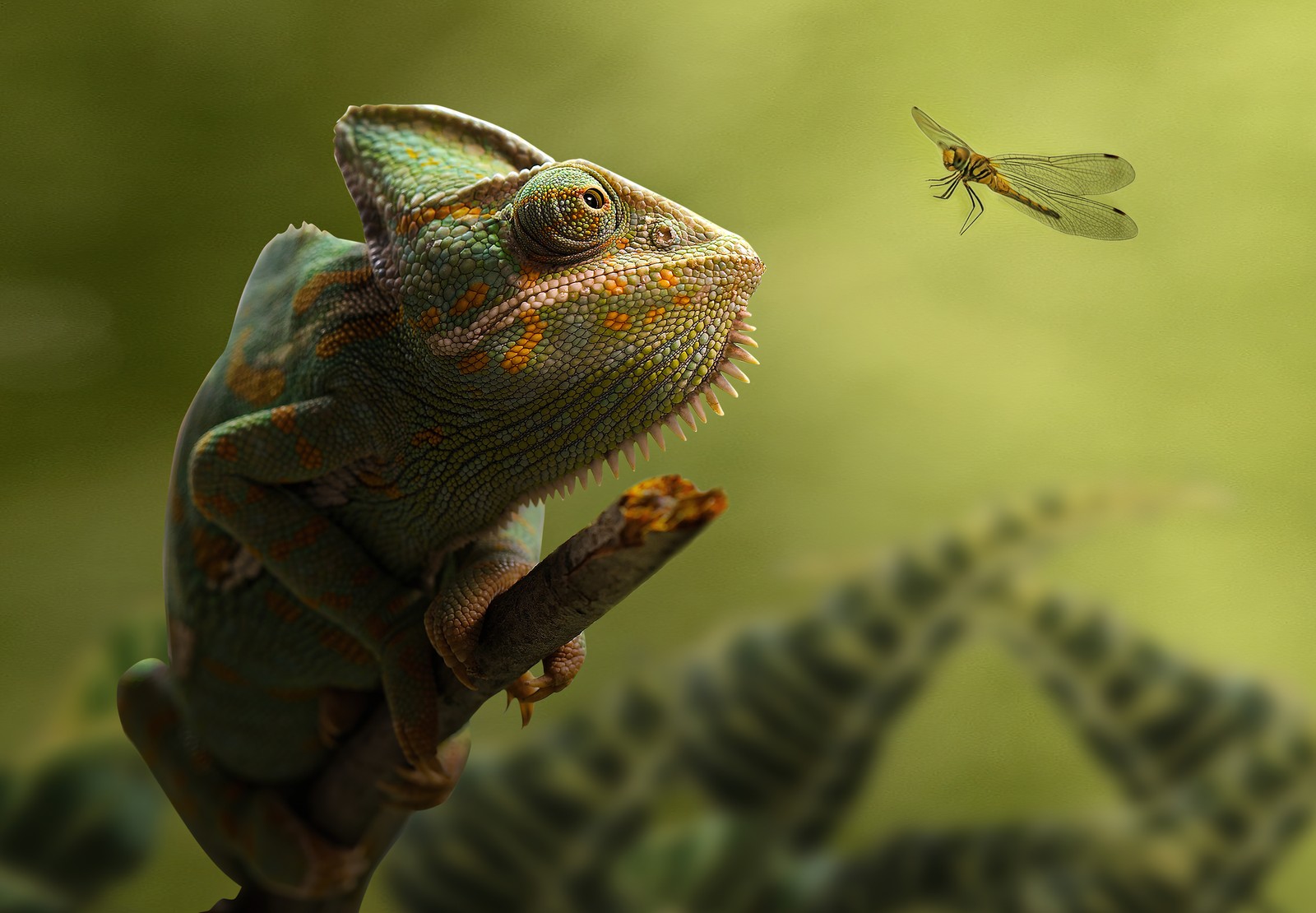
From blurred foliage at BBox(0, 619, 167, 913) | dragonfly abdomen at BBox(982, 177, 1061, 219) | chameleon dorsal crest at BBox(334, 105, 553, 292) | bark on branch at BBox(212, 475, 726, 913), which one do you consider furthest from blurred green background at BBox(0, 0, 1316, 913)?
chameleon dorsal crest at BBox(334, 105, 553, 292)

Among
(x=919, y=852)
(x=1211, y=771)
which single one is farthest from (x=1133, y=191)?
(x=919, y=852)

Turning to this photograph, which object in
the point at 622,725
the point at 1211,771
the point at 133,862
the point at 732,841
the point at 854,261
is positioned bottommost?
the point at 133,862

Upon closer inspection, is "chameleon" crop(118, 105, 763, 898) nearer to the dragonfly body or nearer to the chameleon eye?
the chameleon eye

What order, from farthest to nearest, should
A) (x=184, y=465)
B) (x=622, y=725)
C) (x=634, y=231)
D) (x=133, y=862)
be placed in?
(x=622, y=725) < (x=133, y=862) < (x=184, y=465) < (x=634, y=231)

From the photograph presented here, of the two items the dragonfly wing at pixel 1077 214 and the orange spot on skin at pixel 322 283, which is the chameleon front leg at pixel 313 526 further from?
the dragonfly wing at pixel 1077 214

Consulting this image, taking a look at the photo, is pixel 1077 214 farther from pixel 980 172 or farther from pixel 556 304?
pixel 556 304

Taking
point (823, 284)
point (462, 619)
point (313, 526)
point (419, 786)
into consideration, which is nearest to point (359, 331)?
point (313, 526)

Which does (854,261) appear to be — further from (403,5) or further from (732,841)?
(732,841)
